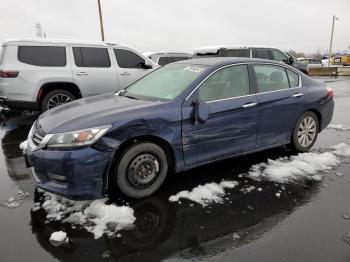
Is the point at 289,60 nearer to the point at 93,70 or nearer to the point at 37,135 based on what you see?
the point at 93,70

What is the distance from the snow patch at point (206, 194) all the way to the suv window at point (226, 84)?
3.49ft

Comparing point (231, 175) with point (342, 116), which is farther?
point (342, 116)

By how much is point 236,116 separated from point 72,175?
2.16 meters

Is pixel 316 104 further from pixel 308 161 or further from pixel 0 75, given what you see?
pixel 0 75

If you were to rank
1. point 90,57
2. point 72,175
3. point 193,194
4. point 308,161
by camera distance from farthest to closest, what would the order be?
point 90,57
point 308,161
point 193,194
point 72,175

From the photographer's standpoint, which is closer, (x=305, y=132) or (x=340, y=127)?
(x=305, y=132)

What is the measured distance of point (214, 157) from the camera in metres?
4.20

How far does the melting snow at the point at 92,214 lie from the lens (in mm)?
3168

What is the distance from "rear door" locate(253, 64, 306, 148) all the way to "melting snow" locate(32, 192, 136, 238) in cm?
225

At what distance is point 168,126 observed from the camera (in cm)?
375

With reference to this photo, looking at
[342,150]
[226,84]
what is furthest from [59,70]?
[342,150]

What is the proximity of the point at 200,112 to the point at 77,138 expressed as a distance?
1413 millimetres

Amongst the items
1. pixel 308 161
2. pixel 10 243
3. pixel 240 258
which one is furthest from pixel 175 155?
pixel 308 161

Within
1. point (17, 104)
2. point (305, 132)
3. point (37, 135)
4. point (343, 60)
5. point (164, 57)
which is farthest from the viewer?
point (343, 60)
